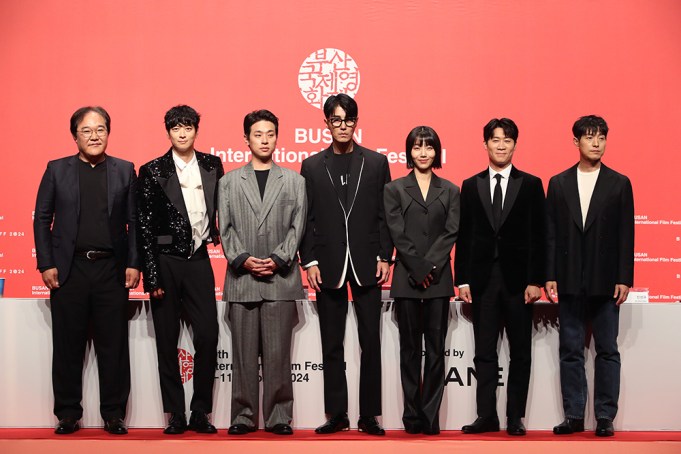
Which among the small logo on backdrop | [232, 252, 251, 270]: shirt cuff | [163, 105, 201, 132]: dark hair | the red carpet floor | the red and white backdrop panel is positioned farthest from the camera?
the red and white backdrop panel

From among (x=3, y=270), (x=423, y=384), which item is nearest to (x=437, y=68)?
(x=423, y=384)

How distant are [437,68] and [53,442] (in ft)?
11.1

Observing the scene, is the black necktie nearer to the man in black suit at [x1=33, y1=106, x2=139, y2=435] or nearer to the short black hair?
the short black hair

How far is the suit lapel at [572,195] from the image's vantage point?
11.9 feet

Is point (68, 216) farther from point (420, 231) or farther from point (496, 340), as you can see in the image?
point (496, 340)

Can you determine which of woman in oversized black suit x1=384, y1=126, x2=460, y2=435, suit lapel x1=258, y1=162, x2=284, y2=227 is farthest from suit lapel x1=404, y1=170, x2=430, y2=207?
suit lapel x1=258, y1=162, x2=284, y2=227

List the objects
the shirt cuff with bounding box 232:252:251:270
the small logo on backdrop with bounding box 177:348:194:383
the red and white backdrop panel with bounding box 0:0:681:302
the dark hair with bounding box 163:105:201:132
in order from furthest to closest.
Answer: the red and white backdrop panel with bounding box 0:0:681:302, the small logo on backdrop with bounding box 177:348:194:383, the dark hair with bounding box 163:105:201:132, the shirt cuff with bounding box 232:252:251:270

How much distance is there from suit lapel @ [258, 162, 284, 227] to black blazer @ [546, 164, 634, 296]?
4.43 ft

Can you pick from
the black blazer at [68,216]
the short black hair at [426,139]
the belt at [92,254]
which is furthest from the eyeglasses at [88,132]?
the short black hair at [426,139]

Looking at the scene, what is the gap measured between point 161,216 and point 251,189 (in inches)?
17.7

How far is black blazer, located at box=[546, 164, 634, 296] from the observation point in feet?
11.8

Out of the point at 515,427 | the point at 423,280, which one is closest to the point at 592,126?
the point at 423,280

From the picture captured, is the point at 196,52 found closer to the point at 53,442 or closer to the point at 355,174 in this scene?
the point at 355,174

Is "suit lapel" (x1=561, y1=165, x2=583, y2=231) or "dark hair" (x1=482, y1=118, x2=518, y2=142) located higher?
"dark hair" (x1=482, y1=118, x2=518, y2=142)
